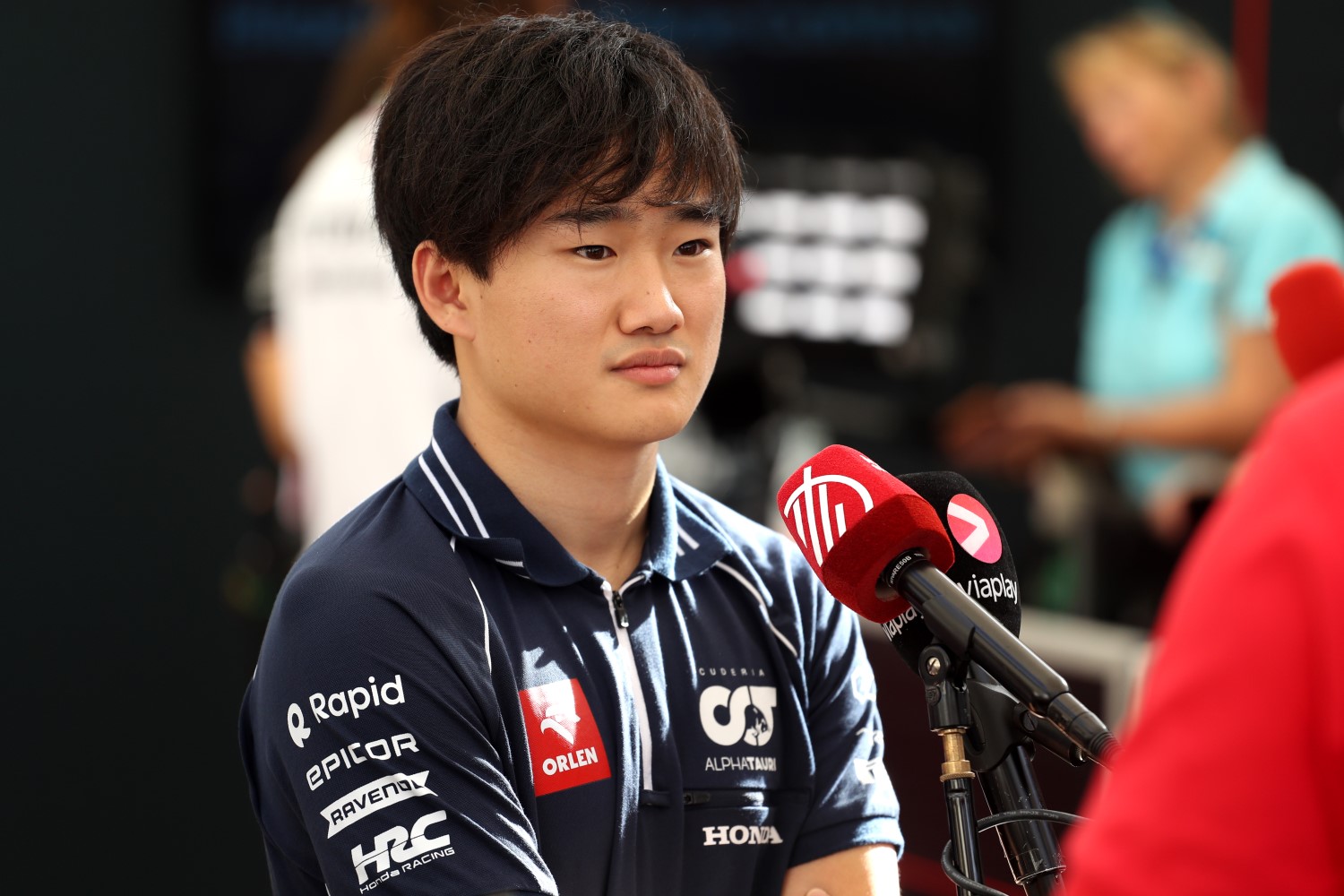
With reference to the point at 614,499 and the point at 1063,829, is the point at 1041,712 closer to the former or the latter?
the point at 614,499

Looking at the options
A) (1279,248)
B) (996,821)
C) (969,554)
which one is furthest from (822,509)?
(1279,248)

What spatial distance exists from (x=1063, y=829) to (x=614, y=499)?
3.00ft

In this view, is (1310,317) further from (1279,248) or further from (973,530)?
(1279,248)

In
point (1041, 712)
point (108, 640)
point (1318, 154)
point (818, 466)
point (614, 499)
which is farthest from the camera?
point (108, 640)

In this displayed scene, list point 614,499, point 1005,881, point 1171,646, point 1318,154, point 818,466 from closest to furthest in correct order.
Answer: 1. point 1171,646
2. point 818,466
3. point 614,499
4. point 1005,881
5. point 1318,154

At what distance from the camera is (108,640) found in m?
3.87

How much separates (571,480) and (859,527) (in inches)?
12.0

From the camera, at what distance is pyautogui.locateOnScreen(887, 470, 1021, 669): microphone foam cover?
117 cm

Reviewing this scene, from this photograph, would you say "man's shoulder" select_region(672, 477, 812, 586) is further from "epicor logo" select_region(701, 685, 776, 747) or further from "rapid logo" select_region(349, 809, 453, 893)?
"rapid logo" select_region(349, 809, 453, 893)

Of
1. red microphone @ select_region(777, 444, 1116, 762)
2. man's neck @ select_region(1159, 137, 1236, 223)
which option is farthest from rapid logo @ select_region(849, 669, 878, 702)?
man's neck @ select_region(1159, 137, 1236, 223)

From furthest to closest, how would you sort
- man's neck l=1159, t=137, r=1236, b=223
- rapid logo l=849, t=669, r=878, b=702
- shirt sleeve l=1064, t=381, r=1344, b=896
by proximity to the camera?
man's neck l=1159, t=137, r=1236, b=223
rapid logo l=849, t=669, r=878, b=702
shirt sleeve l=1064, t=381, r=1344, b=896

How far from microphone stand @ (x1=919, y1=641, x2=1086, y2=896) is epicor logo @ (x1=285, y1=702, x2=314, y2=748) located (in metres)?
0.42

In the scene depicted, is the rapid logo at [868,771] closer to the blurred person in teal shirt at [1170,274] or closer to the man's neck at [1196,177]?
the blurred person in teal shirt at [1170,274]

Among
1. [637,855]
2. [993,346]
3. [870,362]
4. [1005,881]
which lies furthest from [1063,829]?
[993,346]
